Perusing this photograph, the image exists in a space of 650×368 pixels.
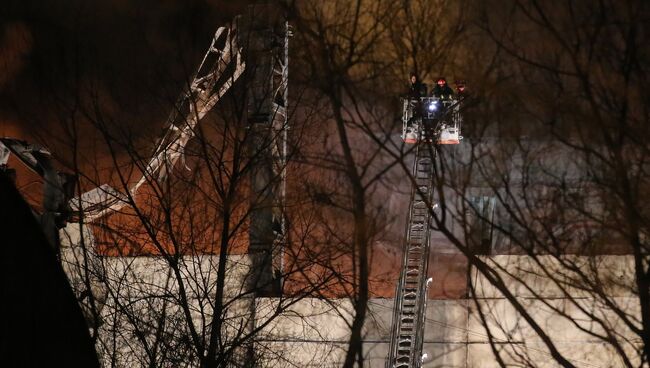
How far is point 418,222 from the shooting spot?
12.6 m

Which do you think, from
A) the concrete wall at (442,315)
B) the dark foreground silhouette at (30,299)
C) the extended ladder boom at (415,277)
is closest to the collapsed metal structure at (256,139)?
the concrete wall at (442,315)

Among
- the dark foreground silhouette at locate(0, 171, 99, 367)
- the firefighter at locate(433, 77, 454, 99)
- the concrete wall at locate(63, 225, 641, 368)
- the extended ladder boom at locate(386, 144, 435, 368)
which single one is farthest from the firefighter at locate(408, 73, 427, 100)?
the dark foreground silhouette at locate(0, 171, 99, 367)

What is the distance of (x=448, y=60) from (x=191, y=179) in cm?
464

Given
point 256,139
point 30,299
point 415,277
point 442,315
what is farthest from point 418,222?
point 30,299

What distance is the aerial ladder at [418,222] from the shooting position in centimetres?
1120

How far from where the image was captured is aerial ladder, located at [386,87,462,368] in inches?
441

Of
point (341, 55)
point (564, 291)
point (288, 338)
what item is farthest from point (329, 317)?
point (341, 55)

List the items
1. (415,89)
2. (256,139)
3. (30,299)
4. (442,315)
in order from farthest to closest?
(415,89), (256,139), (442,315), (30,299)

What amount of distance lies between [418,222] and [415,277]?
0.92m

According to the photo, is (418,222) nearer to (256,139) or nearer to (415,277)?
(415,277)

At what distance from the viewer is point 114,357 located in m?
11.2

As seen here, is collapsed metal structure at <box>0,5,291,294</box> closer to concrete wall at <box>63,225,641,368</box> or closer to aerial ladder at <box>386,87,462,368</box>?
concrete wall at <box>63,225,641,368</box>

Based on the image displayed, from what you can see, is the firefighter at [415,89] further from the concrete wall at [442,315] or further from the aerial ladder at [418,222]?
the concrete wall at [442,315]

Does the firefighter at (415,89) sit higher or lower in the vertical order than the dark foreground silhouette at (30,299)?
higher
